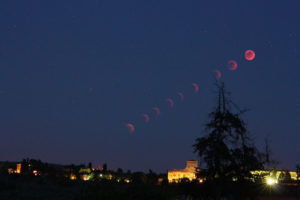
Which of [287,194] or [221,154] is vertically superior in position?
[221,154]

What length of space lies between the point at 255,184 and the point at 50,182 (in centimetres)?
4211

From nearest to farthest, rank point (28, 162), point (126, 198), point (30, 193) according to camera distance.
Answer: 1. point (126, 198)
2. point (30, 193)
3. point (28, 162)

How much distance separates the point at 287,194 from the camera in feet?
84.1

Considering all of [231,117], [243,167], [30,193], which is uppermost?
[231,117]

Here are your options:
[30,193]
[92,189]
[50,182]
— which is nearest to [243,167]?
[92,189]

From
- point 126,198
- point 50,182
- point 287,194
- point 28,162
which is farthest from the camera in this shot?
point 28,162

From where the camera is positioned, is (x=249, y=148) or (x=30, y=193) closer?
(x=249, y=148)

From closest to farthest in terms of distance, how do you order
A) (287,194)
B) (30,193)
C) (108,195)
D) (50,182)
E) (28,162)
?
(108,195), (287,194), (30,193), (50,182), (28,162)

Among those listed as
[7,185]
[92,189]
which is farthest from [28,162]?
[92,189]

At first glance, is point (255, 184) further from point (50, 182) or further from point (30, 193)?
point (50, 182)

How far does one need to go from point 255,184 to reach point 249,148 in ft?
7.25

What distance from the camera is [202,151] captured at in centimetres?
2095

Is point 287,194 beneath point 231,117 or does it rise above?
beneath

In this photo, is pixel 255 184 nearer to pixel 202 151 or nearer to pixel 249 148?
pixel 249 148
